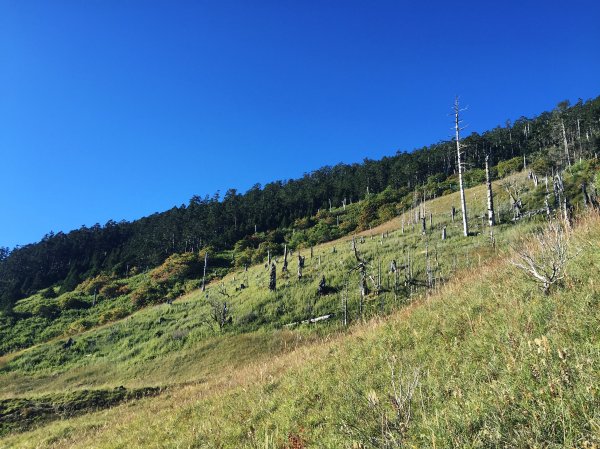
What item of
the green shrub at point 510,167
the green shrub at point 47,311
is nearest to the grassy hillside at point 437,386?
the green shrub at point 47,311

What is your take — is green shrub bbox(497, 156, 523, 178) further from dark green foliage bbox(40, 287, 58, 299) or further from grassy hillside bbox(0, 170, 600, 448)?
dark green foliage bbox(40, 287, 58, 299)

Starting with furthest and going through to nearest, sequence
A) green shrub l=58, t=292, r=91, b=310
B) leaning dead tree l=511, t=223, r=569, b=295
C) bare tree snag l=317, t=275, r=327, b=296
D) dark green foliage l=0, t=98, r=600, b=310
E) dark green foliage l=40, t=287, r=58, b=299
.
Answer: dark green foliage l=0, t=98, r=600, b=310 < dark green foliage l=40, t=287, r=58, b=299 < green shrub l=58, t=292, r=91, b=310 < bare tree snag l=317, t=275, r=327, b=296 < leaning dead tree l=511, t=223, r=569, b=295

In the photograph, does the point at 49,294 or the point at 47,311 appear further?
the point at 49,294

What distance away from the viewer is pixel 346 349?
812cm

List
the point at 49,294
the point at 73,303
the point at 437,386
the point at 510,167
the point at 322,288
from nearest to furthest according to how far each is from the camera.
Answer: the point at 437,386
the point at 322,288
the point at 73,303
the point at 510,167
the point at 49,294

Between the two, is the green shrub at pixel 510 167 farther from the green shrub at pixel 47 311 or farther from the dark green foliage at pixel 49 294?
the dark green foliage at pixel 49 294

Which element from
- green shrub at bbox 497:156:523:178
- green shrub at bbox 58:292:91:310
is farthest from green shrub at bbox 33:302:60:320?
green shrub at bbox 497:156:523:178

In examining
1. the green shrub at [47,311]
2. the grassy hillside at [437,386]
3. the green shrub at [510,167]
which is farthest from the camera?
the green shrub at [510,167]

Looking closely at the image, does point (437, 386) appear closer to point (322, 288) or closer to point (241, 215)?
point (322, 288)

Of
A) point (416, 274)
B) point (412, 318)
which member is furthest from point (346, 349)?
point (416, 274)

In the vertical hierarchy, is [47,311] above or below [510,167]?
below

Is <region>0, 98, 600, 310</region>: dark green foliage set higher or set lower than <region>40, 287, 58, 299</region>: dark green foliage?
higher

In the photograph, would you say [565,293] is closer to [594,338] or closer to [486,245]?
[594,338]

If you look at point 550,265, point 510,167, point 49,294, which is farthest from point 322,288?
point 49,294
